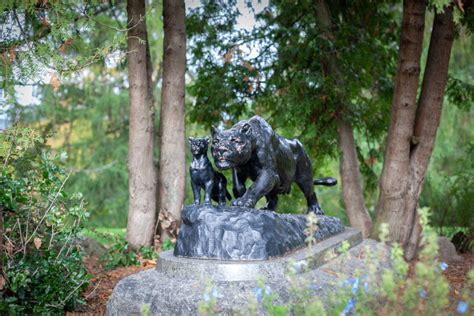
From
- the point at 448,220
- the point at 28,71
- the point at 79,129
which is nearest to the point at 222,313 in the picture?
the point at 28,71

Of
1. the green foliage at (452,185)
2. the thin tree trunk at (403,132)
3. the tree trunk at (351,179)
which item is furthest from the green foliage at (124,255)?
the green foliage at (452,185)

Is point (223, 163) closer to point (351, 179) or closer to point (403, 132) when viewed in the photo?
point (403, 132)

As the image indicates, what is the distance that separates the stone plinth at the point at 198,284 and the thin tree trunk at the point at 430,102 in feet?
13.5

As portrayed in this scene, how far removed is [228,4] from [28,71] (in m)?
4.52

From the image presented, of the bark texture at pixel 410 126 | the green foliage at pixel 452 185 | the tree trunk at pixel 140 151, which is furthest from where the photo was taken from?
the green foliage at pixel 452 185

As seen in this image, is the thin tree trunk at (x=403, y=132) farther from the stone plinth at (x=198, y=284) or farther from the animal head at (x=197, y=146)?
the animal head at (x=197, y=146)

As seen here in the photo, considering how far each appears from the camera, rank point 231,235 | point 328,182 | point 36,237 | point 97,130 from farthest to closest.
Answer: point 97,130, point 328,182, point 36,237, point 231,235

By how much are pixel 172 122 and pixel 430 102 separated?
3456 millimetres

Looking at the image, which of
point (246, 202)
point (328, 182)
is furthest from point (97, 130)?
point (246, 202)

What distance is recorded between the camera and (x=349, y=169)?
9.16 metres

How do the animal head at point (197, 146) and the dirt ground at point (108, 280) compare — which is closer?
the animal head at point (197, 146)

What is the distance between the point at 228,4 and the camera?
31.1 feet

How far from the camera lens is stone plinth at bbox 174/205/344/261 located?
4301mm

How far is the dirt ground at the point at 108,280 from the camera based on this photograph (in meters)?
5.88
